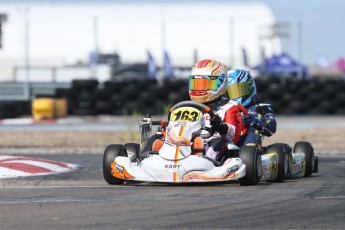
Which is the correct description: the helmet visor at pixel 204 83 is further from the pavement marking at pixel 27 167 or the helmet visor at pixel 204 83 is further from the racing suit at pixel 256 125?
the pavement marking at pixel 27 167

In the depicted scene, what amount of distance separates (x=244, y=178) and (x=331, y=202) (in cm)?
190

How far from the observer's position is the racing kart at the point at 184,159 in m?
11.2

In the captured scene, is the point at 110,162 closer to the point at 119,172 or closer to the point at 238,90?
the point at 119,172

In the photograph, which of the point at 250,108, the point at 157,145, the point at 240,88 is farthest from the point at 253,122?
the point at 157,145

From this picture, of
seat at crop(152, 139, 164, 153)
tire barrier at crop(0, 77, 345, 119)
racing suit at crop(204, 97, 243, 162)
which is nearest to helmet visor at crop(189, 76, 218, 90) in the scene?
racing suit at crop(204, 97, 243, 162)

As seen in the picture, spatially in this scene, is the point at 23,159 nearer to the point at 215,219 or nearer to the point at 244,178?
the point at 244,178

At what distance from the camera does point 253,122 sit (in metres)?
12.9

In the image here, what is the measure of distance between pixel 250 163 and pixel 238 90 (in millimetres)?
2263

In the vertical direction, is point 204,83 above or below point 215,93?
above

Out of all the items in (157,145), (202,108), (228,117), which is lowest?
(157,145)

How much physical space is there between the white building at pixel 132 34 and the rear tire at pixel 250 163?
4771cm

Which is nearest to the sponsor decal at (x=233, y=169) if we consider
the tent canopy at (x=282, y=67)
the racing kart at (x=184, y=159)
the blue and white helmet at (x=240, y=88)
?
the racing kart at (x=184, y=159)

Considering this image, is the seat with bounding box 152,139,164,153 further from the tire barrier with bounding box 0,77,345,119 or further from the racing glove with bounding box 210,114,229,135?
the tire barrier with bounding box 0,77,345,119

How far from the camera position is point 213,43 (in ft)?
205
